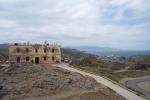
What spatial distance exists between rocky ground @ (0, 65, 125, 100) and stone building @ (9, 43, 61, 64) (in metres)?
11.8

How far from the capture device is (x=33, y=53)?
251 feet

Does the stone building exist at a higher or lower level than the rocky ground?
higher

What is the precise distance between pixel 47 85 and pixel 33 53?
22767mm

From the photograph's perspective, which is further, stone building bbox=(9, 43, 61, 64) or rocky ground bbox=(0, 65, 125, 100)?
stone building bbox=(9, 43, 61, 64)

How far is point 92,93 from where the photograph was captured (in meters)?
48.8

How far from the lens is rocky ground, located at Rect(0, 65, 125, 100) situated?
49.0 meters

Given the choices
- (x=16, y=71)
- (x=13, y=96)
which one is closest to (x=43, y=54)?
(x=16, y=71)

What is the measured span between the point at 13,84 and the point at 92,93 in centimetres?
1567

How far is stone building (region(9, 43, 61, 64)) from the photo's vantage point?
7606 cm

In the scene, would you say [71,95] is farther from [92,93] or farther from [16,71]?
[16,71]

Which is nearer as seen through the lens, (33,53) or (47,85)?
(47,85)

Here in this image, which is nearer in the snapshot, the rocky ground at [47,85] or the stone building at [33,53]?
the rocky ground at [47,85]

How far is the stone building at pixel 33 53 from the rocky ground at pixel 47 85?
11.8m

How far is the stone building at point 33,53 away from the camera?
250 feet
